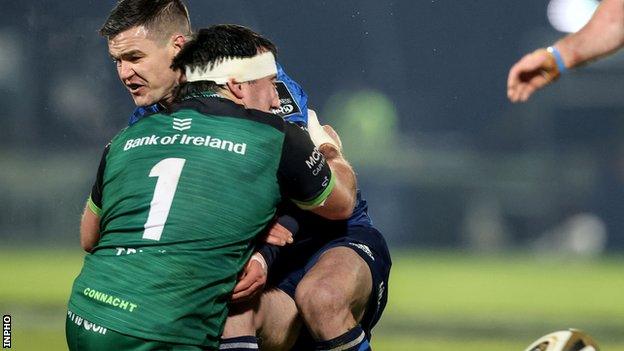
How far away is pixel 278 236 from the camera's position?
3928mm

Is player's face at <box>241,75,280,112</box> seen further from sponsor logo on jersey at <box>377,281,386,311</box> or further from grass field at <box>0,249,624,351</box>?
grass field at <box>0,249,624,351</box>

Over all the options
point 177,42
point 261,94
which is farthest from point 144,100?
point 261,94

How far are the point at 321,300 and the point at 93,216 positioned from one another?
34.4 inches

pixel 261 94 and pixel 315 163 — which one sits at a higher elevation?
pixel 261 94

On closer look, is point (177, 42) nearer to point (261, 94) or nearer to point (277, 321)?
point (261, 94)

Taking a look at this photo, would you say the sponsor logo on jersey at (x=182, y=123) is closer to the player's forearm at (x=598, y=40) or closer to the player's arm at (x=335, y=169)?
the player's arm at (x=335, y=169)

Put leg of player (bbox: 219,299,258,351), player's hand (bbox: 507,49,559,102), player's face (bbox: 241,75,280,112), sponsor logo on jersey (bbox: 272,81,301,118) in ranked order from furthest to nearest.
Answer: sponsor logo on jersey (bbox: 272,81,301,118) < player's face (bbox: 241,75,280,112) < leg of player (bbox: 219,299,258,351) < player's hand (bbox: 507,49,559,102)

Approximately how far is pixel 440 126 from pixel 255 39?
5.12m

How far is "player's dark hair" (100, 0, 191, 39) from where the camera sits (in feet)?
14.9

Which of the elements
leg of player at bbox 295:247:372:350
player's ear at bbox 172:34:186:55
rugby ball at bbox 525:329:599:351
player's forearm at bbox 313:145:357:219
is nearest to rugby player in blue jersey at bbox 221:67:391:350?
leg of player at bbox 295:247:372:350

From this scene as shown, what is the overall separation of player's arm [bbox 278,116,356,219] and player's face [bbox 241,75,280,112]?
0.21 m

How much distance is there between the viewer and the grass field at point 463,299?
26.4ft

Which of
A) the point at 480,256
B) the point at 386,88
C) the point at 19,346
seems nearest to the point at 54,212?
the point at 19,346

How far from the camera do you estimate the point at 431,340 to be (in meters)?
8.21
